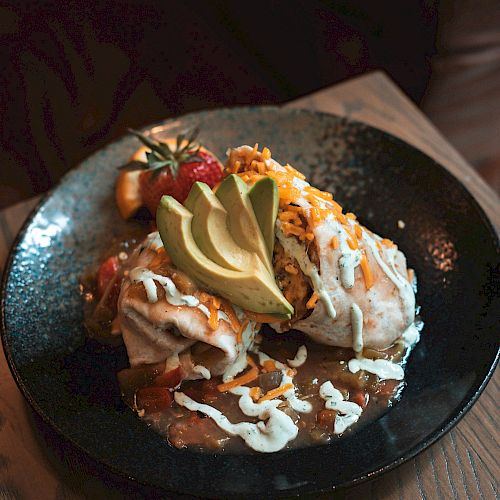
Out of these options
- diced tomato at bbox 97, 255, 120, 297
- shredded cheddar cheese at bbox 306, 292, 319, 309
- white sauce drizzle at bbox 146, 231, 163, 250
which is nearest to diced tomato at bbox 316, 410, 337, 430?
shredded cheddar cheese at bbox 306, 292, 319, 309

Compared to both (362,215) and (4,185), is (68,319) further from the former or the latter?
(4,185)

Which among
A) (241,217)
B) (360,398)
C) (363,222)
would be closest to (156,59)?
(363,222)

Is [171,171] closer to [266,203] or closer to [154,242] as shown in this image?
[154,242]

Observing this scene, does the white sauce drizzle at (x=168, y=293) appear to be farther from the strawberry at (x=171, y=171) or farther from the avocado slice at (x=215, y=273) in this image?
the strawberry at (x=171, y=171)

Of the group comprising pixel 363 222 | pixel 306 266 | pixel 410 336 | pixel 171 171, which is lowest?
pixel 410 336

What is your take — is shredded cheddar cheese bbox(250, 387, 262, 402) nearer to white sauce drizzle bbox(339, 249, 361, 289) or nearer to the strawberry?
white sauce drizzle bbox(339, 249, 361, 289)

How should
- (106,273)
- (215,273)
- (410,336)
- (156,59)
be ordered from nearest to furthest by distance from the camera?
(215,273)
(410,336)
(106,273)
(156,59)
